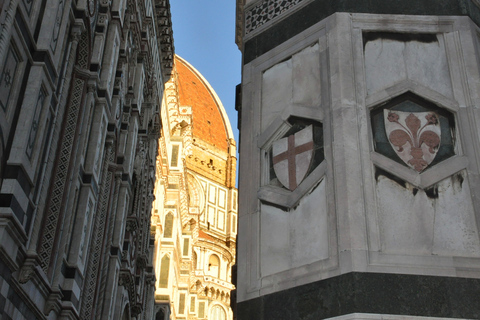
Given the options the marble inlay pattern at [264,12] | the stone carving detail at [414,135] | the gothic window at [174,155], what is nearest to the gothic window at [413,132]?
the stone carving detail at [414,135]

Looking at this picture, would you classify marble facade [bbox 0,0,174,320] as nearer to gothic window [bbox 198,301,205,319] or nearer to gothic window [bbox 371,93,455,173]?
gothic window [bbox 371,93,455,173]

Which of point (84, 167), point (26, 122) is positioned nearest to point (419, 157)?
point (26, 122)

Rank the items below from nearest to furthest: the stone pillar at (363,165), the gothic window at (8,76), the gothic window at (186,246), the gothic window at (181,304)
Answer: the stone pillar at (363,165) < the gothic window at (8,76) < the gothic window at (181,304) < the gothic window at (186,246)

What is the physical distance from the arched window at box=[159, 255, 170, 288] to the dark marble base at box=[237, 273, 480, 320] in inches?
985

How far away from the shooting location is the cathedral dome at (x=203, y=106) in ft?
249

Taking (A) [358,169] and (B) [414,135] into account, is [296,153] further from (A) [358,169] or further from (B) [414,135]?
(B) [414,135]

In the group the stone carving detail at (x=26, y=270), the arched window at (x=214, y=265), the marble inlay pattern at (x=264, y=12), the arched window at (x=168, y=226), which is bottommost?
the stone carving detail at (x=26, y=270)

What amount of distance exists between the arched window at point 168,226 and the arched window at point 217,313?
77.6 ft

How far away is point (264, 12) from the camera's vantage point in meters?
7.37

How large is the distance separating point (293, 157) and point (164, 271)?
24499 mm

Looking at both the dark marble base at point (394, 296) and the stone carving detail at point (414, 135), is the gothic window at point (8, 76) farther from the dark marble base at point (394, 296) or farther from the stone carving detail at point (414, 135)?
the dark marble base at point (394, 296)

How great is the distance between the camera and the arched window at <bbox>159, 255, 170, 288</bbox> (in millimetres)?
29562

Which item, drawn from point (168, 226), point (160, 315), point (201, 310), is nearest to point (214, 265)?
point (201, 310)

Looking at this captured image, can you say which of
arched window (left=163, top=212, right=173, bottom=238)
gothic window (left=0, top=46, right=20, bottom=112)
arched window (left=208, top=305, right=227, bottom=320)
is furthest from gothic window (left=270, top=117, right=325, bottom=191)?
arched window (left=208, top=305, right=227, bottom=320)
